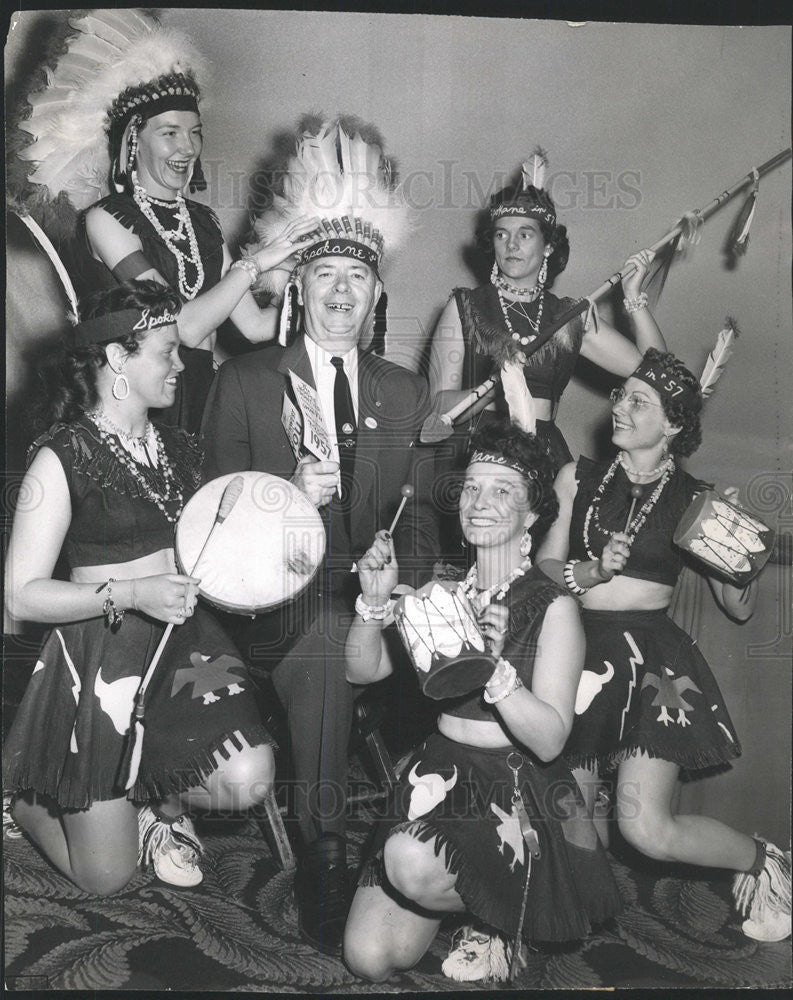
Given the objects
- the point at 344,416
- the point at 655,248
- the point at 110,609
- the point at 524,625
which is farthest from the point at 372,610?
the point at 655,248

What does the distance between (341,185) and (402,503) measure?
2.98ft

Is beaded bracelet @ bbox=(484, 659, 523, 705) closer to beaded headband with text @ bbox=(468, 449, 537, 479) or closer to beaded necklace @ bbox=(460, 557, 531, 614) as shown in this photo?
beaded necklace @ bbox=(460, 557, 531, 614)

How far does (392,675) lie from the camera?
3.02m

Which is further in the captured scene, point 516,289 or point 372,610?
point 516,289

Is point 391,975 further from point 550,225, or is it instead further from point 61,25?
point 61,25

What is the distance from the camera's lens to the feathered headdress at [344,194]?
3033mm

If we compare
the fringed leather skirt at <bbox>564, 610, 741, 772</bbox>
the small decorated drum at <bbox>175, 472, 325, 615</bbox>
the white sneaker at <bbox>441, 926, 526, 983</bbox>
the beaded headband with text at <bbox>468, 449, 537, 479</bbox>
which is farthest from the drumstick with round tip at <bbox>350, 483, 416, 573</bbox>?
the white sneaker at <bbox>441, 926, 526, 983</bbox>

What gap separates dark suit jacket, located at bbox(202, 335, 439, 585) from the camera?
3.05 meters

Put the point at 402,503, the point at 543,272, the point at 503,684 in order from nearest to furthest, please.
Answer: the point at 503,684 → the point at 402,503 → the point at 543,272

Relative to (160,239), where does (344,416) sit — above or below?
below

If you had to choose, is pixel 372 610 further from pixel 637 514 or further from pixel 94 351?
pixel 94 351

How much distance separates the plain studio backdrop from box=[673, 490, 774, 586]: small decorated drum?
110mm

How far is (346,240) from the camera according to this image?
303cm

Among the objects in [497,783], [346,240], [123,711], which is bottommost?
[497,783]
